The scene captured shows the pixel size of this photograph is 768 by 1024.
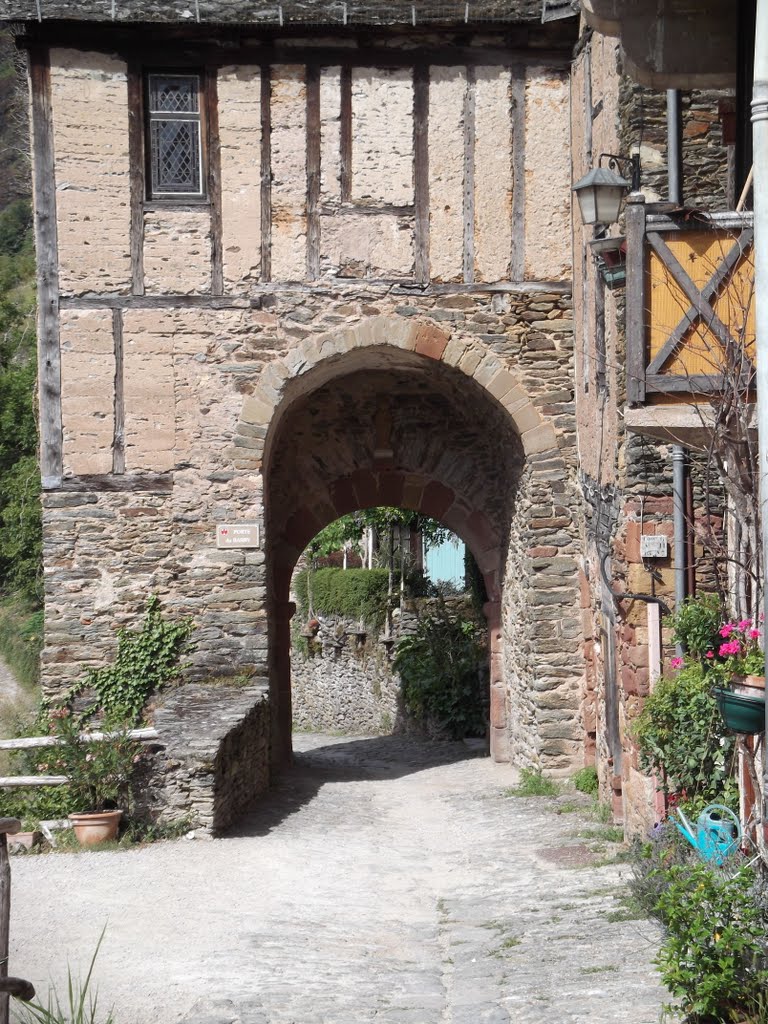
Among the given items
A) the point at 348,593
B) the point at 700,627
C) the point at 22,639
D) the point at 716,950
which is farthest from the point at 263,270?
the point at 22,639

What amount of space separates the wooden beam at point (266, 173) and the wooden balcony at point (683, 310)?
5.15 metres

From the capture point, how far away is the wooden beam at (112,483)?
10414 millimetres

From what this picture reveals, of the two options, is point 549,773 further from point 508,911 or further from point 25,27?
point 25,27

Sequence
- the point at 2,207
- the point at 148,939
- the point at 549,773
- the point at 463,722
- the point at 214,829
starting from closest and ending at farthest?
1. the point at 148,939
2. the point at 214,829
3. the point at 549,773
4. the point at 463,722
5. the point at 2,207

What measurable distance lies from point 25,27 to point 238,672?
17.0 ft

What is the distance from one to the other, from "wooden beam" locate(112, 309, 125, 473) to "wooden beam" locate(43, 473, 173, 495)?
0.09 metres

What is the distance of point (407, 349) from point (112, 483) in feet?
8.29

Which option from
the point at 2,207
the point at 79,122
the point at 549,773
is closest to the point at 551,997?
the point at 549,773

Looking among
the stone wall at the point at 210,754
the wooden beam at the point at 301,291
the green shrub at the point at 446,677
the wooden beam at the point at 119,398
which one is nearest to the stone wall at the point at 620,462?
the wooden beam at the point at 301,291

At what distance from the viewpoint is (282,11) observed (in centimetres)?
1016

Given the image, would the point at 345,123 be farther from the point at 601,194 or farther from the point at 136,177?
the point at 601,194

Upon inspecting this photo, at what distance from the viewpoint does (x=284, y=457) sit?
12477 millimetres

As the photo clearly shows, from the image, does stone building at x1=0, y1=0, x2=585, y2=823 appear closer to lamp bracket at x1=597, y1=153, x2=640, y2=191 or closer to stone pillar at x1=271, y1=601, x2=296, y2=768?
stone pillar at x1=271, y1=601, x2=296, y2=768

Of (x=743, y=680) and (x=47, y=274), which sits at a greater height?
(x=47, y=274)
